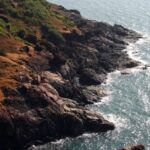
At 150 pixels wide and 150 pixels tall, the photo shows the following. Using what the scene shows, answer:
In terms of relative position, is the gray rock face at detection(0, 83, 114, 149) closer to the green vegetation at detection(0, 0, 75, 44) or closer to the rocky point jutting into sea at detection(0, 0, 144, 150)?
the rocky point jutting into sea at detection(0, 0, 144, 150)

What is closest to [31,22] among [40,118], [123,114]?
[123,114]

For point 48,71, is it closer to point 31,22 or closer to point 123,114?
point 123,114

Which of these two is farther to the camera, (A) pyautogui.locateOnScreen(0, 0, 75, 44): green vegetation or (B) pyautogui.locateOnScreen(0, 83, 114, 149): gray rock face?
(A) pyautogui.locateOnScreen(0, 0, 75, 44): green vegetation

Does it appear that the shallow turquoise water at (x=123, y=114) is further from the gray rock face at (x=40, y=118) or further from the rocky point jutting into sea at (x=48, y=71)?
the rocky point jutting into sea at (x=48, y=71)

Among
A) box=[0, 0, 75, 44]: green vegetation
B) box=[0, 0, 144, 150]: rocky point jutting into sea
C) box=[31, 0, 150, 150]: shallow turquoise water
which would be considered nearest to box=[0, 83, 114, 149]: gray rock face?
box=[0, 0, 144, 150]: rocky point jutting into sea

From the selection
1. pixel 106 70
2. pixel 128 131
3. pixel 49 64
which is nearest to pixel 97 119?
pixel 128 131

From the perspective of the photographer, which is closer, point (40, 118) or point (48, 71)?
point (40, 118)

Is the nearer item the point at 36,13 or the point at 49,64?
the point at 49,64

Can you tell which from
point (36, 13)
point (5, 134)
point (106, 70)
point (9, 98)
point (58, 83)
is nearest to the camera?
point (5, 134)

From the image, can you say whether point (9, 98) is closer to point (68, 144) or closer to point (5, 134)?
point (5, 134)
